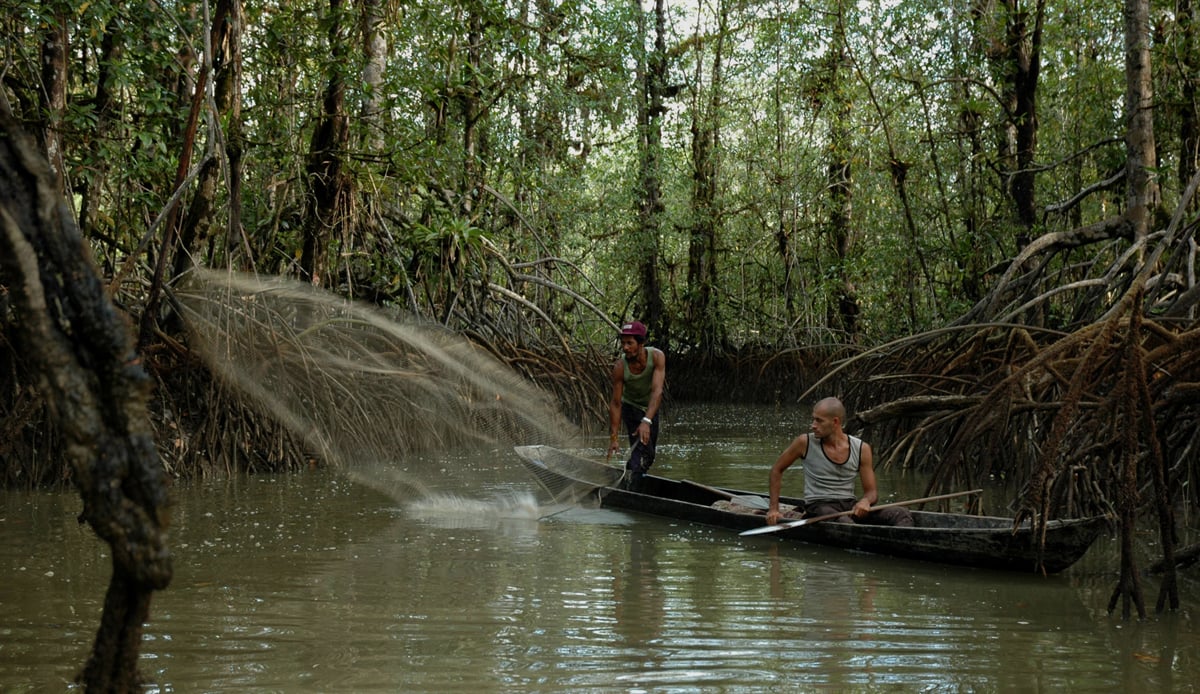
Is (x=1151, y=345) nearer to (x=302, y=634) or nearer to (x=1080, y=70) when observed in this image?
(x=302, y=634)

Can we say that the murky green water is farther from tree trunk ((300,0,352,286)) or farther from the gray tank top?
tree trunk ((300,0,352,286))

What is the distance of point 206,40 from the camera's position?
572 centimetres

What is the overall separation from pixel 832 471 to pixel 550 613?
2332 millimetres

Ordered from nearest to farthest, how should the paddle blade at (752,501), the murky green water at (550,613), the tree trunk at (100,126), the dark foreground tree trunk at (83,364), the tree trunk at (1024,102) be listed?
the dark foreground tree trunk at (83,364)
the murky green water at (550,613)
the paddle blade at (752,501)
the tree trunk at (100,126)
the tree trunk at (1024,102)

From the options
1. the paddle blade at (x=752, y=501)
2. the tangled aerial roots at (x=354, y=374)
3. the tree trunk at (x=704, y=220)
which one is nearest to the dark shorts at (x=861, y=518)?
the paddle blade at (x=752, y=501)

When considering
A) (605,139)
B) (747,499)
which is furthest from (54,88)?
(605,139)

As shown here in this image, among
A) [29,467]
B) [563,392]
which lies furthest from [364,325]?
[563,392]

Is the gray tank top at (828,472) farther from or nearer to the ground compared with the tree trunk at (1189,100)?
nearer to the ground

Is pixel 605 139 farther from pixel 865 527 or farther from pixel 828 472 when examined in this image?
pixel 865 527

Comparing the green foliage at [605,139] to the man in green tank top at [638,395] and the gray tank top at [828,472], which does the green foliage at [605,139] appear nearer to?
the man in green tank top at [638,395]

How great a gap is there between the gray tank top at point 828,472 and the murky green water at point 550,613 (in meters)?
0.35

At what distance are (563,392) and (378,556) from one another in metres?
7.03

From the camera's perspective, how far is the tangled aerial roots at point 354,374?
8.30 m

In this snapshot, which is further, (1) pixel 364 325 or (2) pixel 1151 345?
(1) pixel 364 325
